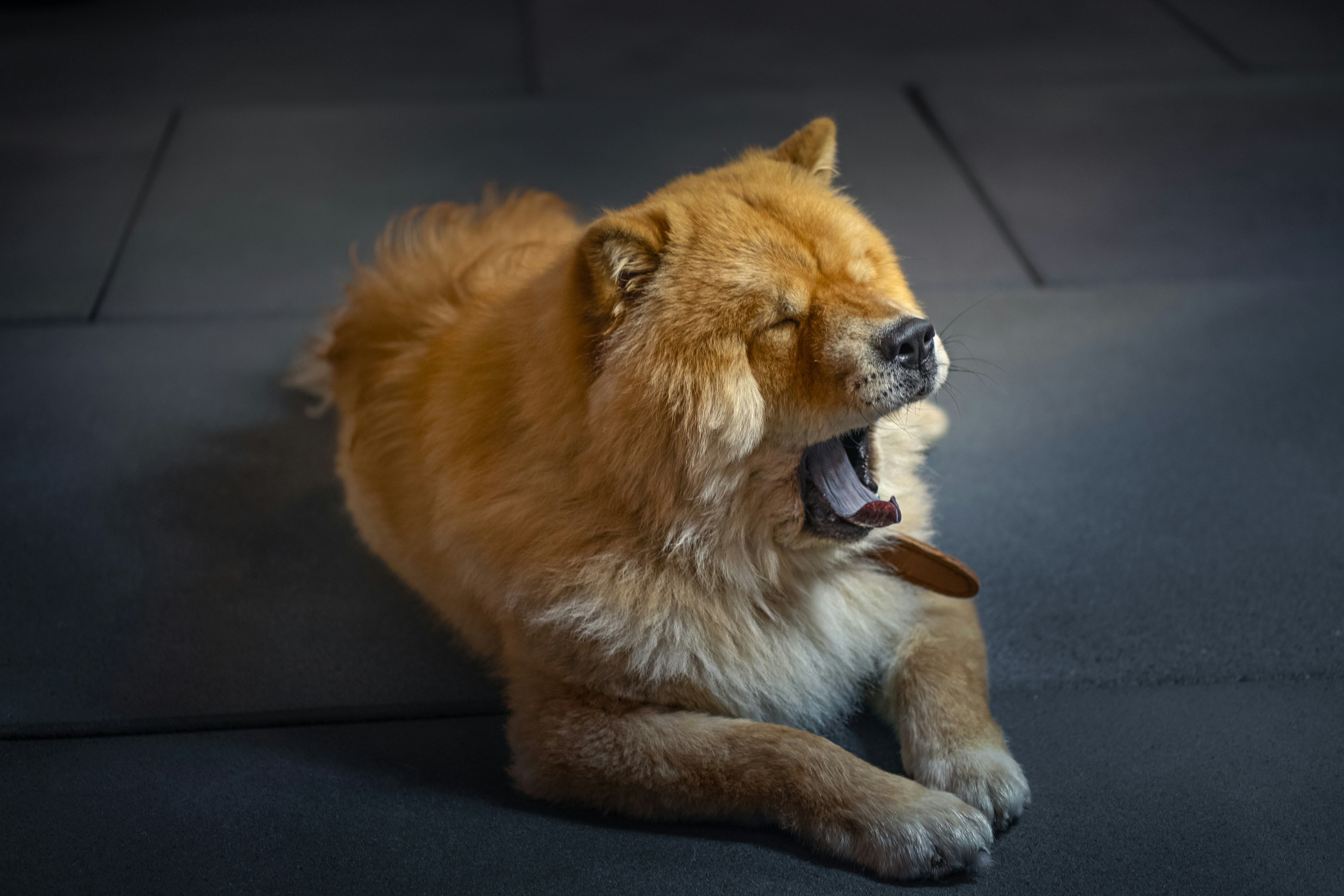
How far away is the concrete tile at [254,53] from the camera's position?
4684 millimetres

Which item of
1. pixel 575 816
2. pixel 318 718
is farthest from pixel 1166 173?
pixel 318 718

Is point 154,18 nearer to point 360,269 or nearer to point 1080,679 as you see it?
point 360,269

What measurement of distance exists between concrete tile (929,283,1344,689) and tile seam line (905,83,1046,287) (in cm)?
19

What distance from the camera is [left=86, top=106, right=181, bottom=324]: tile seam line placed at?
336 centimetres

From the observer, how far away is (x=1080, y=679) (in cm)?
211

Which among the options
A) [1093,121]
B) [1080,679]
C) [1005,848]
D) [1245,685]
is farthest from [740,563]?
[1093,121]

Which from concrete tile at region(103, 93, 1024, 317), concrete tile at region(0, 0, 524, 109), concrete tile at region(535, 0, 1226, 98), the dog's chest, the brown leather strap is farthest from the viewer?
concrete tile at region(535, 0, 1226, 98)

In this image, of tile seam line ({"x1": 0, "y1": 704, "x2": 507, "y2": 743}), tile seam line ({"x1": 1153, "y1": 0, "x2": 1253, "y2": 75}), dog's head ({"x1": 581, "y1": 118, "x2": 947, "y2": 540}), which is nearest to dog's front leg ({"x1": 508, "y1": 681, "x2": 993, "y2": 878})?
tile seam line ({"x1": 0, "y1": 704, "x2": 507, "y2": 743})

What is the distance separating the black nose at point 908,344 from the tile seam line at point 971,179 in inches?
79.5

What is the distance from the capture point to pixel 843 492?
72.6 inches

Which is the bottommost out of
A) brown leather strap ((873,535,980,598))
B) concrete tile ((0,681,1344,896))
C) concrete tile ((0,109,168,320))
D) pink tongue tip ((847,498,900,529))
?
concrete tile ((0,681,1344,896))

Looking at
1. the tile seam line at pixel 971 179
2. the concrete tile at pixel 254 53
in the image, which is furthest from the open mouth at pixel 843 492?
the concrete tile at pixel 254 53

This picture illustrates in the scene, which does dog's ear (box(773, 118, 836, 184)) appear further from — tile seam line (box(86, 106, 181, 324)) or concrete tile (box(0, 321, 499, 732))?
tile seam line (box(86, 106, 181, 324))

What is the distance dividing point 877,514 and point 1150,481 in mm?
1190
